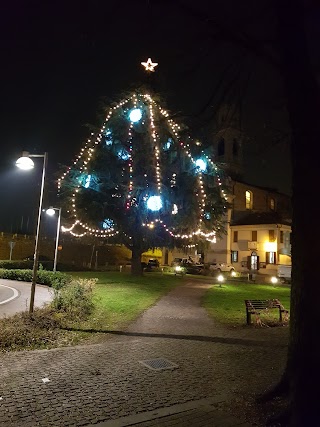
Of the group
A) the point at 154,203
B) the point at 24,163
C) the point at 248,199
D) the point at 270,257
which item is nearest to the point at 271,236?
the point at 270,257

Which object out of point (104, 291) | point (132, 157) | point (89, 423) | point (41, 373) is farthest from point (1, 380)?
point (132, 157)

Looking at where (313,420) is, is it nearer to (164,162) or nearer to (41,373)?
(41,373)

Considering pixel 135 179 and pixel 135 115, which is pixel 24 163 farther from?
pixel 135 115

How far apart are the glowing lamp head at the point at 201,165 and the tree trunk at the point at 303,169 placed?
21191mm

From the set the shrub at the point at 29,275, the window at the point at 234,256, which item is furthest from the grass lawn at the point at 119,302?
the window at the point at 234,256

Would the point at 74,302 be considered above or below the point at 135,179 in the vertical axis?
below

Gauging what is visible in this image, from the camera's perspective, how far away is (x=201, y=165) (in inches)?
1048

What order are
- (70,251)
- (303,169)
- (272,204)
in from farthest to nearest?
1. (272,204)
2. (70,251)
3. (303,169)

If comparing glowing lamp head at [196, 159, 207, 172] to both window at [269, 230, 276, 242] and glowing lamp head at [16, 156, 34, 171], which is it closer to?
glowing lamp head at [16, 156, 34, 171]

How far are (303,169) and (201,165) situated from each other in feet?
71.5

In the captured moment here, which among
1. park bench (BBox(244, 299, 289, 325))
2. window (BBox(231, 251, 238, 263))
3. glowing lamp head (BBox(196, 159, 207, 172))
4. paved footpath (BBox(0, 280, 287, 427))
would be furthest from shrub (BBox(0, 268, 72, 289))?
window (BBox(231, 251, 238, 263))

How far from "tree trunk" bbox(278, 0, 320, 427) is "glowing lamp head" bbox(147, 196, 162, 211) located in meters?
20.0

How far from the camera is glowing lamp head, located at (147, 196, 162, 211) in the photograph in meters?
25.0

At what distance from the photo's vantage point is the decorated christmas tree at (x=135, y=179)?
24906 millimetres
